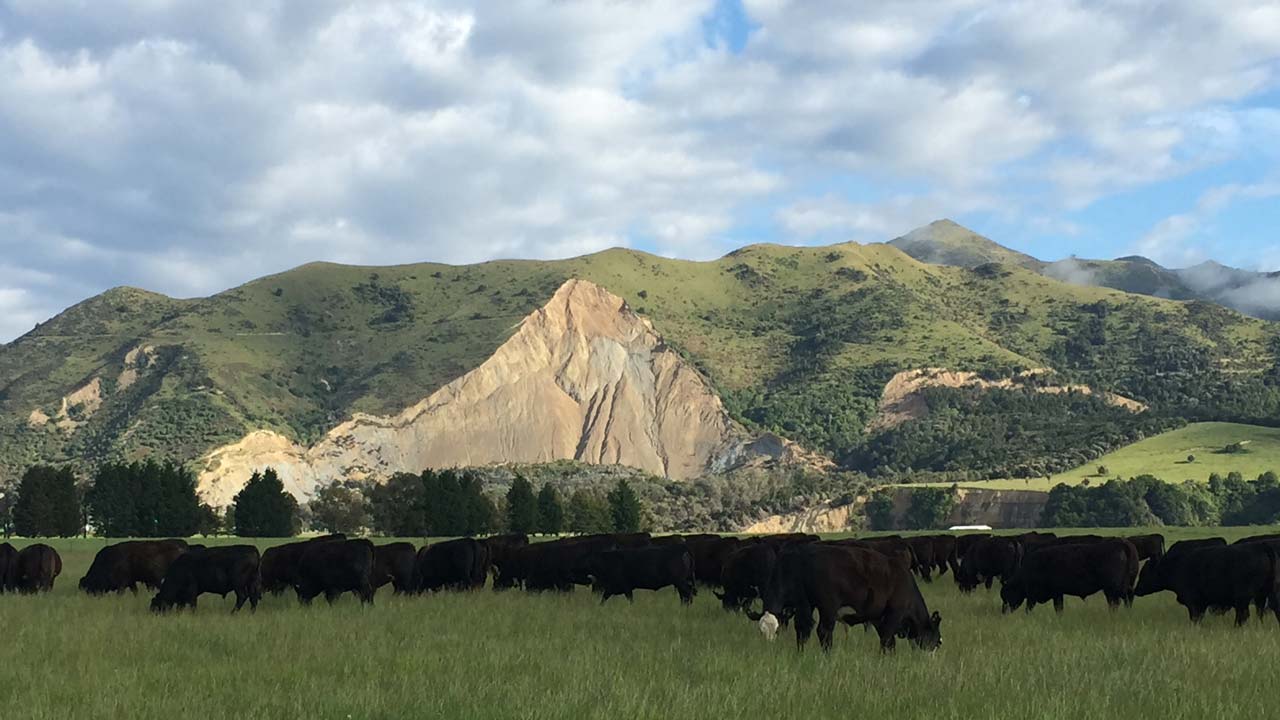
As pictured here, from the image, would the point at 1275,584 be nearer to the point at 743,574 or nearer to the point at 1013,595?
the point at 1013,595

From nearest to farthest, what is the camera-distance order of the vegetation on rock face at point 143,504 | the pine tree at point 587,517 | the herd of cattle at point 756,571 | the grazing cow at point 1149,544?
the herd of cattle at point 756,571 < the grazing cow at point 1149,544 < the vegetation on rock face at point 143,504 < the pine tree at point 587,517

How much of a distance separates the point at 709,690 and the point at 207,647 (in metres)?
10.6

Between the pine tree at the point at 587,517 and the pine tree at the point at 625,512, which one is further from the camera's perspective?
the pine tree at the point at 587,517

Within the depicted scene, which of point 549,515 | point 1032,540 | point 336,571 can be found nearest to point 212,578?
point 336,571

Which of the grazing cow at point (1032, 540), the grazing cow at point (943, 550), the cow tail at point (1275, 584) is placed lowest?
the grazing cow at point (943, 550)

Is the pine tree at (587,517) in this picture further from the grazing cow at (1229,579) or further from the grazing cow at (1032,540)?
the grazing cow at (1229,579)

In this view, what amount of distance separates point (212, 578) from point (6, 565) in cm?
1351

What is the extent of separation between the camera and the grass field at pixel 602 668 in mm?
14477

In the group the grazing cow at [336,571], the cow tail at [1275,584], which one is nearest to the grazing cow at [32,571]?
the grazing cow at [336,571]

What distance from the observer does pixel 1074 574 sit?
27.5m

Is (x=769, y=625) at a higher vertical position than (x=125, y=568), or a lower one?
lower

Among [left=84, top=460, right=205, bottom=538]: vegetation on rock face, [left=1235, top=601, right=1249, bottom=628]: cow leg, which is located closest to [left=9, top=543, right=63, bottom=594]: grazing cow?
[left=1235, top=601, right=1249, bottom=628]: cow leg

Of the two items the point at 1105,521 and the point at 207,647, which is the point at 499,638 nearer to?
the point at 207,647

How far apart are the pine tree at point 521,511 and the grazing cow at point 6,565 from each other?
370 feet
